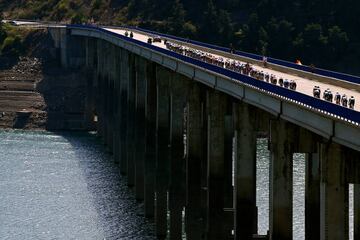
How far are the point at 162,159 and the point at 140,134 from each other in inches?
696

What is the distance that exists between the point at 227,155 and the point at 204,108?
4848 mm

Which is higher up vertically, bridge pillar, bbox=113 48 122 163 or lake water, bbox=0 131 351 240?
bridge pillar, bbox=113 48 122 163

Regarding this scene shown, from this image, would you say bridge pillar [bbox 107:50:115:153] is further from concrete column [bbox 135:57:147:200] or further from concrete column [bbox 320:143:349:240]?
concrete column [bbox 320:143:349:240]

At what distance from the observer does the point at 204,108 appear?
8925 centimetres

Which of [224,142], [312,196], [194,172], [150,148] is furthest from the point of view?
[150,148]

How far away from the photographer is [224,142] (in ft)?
269

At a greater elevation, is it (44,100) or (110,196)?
(110,196)

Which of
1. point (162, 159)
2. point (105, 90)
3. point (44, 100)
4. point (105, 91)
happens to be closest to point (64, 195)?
point (162, 159)

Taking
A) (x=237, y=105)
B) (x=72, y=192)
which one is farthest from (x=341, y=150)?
(x=72, y=192)

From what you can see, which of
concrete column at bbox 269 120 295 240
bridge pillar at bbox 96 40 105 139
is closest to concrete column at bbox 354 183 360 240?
concrete column at bbox 269 120 295 240

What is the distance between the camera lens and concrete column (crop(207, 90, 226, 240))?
71.8 m

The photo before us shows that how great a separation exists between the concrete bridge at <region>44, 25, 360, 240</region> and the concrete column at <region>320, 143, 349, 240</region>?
5 centimetres

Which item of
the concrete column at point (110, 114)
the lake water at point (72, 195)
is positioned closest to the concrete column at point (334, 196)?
the lake water at point (72, 195)

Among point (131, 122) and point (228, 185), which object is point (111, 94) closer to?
point (131, 122)
